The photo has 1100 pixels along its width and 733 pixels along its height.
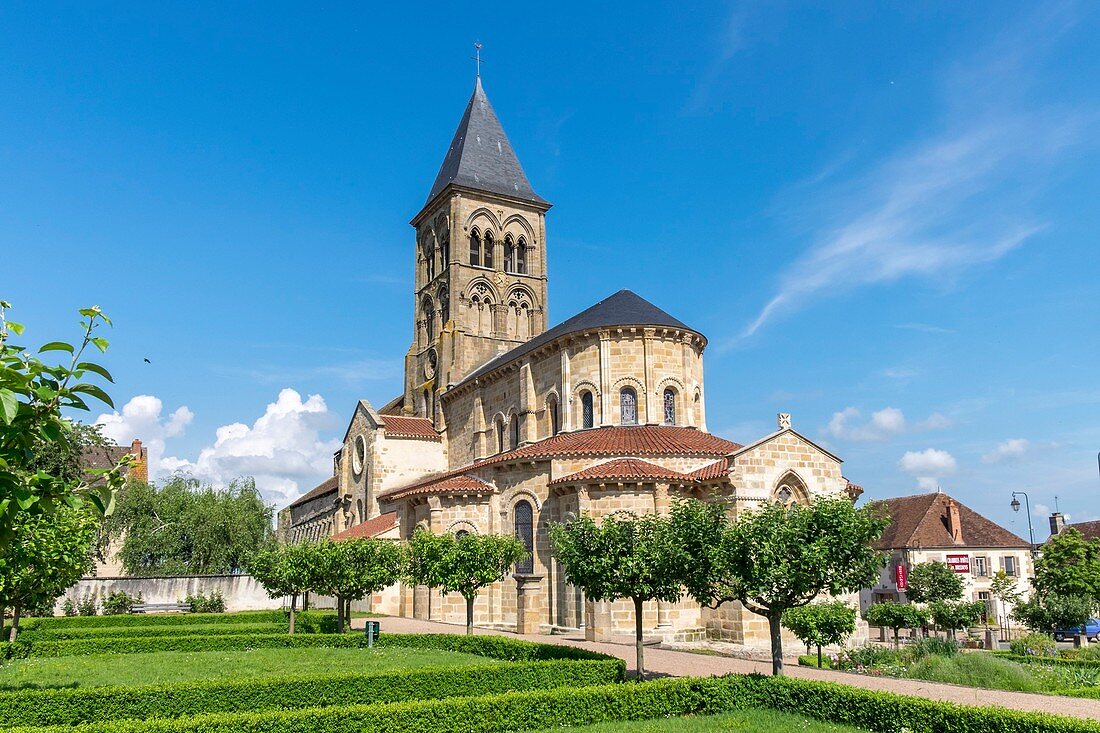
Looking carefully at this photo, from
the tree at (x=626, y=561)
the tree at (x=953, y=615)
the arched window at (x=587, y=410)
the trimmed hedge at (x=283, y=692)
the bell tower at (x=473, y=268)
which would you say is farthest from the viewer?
the bell tower at (x=473, y=268)

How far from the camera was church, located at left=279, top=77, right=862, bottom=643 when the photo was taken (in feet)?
84.7

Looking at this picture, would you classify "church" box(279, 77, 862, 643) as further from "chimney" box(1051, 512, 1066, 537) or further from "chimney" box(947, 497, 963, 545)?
"chimney" box(1051, 512, 1066, 537)

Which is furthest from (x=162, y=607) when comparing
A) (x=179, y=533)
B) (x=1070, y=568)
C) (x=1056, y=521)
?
(x=1056, y=521)

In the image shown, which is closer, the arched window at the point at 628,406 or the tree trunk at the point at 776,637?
the tree trunk at the point at 776,637

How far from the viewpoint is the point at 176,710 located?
12.9 metres

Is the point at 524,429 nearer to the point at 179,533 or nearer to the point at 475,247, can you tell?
the point at 475,247

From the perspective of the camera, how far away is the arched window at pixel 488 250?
50625 mm

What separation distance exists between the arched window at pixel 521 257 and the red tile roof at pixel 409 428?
37.7ft

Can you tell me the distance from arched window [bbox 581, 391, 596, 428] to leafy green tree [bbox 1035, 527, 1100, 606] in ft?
62.8

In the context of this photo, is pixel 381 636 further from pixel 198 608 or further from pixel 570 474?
pixel 198 608

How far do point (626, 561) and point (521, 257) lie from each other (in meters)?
37.3

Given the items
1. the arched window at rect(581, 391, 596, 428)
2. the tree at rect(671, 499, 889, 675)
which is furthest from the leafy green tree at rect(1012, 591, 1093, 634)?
the tree at rect(671, 499, 889, 675)

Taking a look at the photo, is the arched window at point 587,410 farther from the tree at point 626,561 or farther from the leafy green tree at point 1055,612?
the leafy green tree at point 1055,612

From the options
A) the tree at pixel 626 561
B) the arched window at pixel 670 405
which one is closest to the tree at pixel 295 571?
the tree at pixel 626 561
